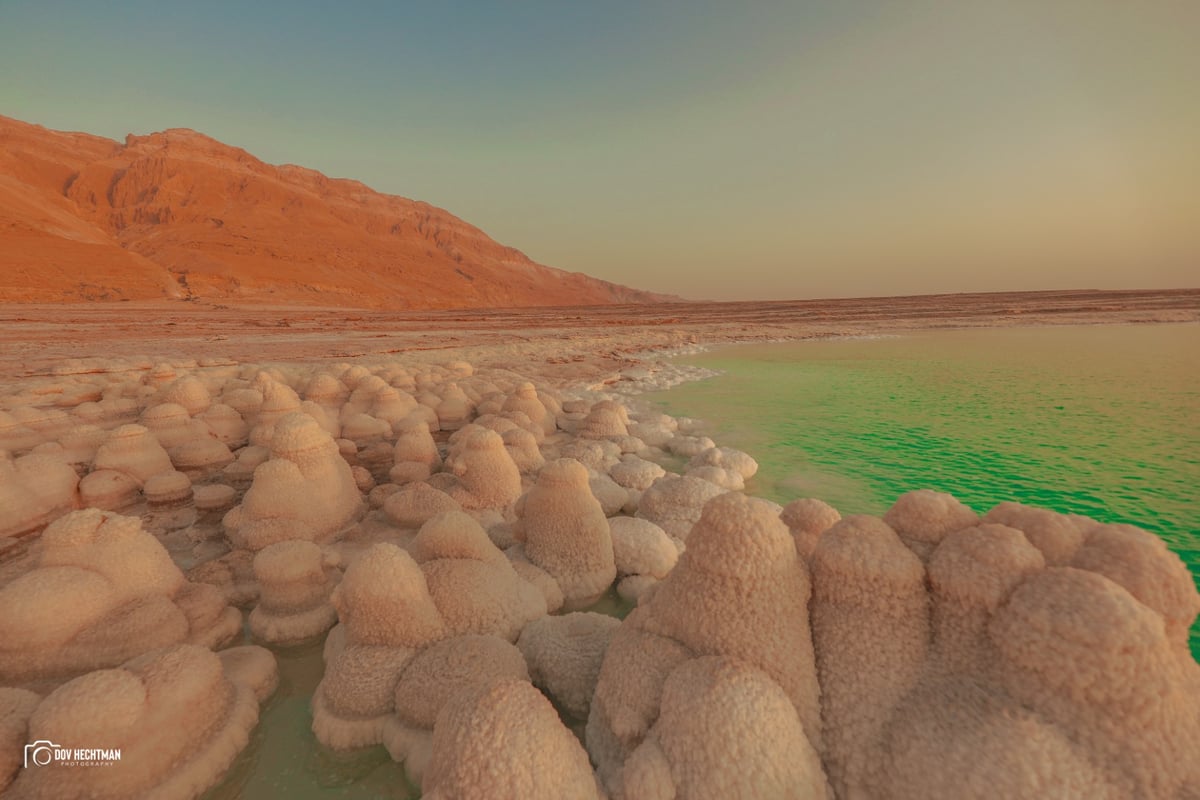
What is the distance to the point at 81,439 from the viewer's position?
472 centimetres

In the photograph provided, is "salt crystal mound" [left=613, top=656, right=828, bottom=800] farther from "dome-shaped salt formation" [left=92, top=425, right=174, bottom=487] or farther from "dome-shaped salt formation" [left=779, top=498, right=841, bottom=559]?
"dome-shaped salt formation" [left=92, top=425, right=174, bottom=487]

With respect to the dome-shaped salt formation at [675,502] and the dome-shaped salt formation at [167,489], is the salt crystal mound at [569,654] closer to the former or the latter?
the dome-shaped salt formation at [675,502]

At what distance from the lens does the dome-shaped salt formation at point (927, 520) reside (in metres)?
1.97

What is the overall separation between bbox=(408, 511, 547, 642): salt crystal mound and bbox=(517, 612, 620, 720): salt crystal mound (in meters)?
0.17

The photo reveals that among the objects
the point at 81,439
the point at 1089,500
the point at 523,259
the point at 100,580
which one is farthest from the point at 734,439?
the point at 523,259

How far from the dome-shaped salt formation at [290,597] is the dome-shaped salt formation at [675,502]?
2482 mm

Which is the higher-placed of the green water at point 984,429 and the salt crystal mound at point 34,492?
the salt crystal mound at point 34,492

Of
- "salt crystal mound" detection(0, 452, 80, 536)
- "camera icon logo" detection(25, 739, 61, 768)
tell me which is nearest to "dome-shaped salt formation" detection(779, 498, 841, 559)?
"camera icon logo" detection(25, 739, 61, 768)

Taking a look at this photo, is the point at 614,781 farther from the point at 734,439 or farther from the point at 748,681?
the point at 734,439

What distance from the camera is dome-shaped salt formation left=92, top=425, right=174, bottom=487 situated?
14.5ft

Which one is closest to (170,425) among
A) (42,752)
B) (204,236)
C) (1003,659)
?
(42,752)

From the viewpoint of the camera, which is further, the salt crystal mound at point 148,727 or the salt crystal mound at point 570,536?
the salt crystal mound at point 570,536

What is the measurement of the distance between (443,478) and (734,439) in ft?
14.5

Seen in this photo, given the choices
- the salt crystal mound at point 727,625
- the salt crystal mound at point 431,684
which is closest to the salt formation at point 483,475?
the salt crystal mound at point 431,684
